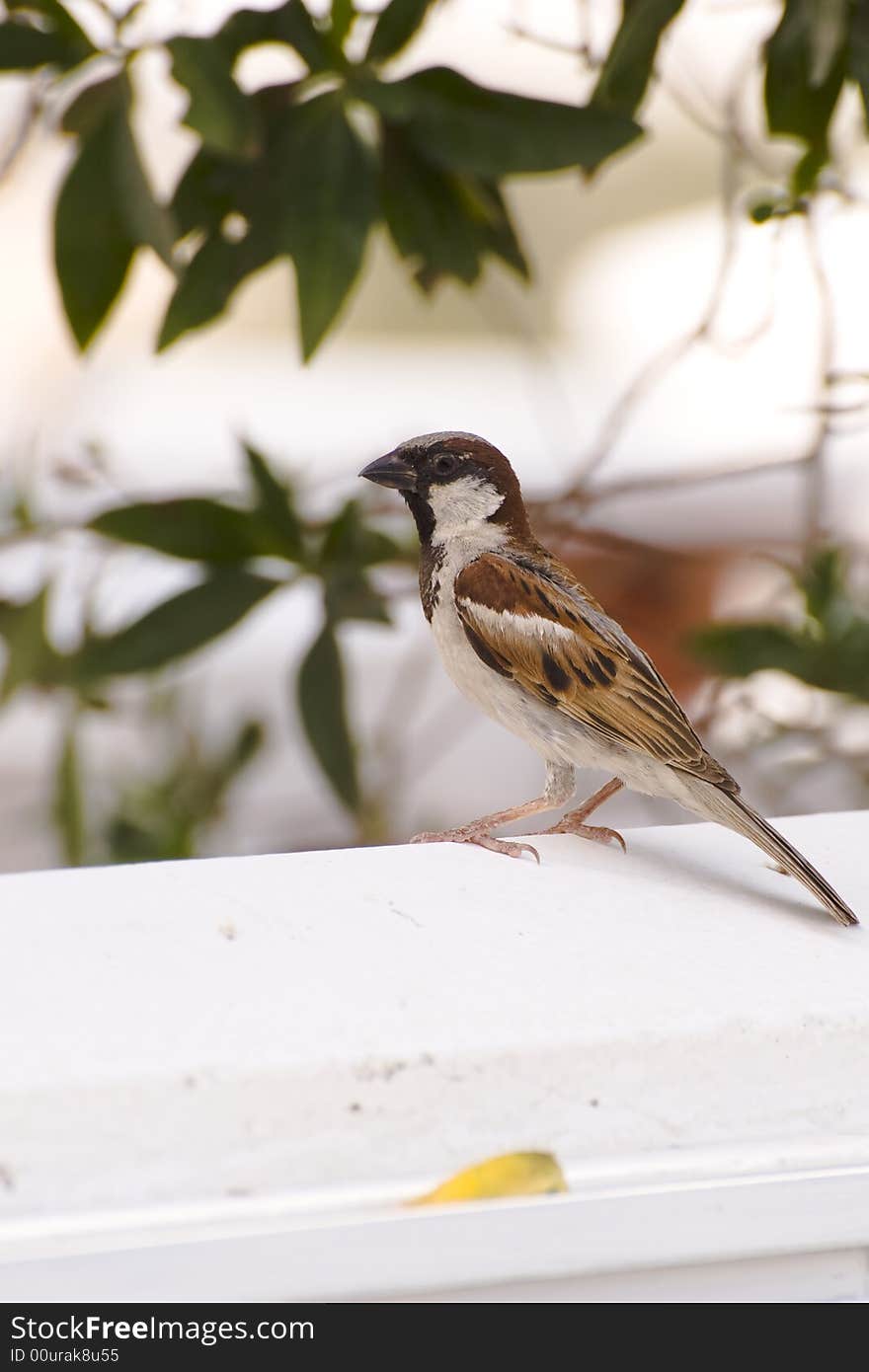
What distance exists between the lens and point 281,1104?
0.78 metres

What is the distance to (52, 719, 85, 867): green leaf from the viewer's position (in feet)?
6.40

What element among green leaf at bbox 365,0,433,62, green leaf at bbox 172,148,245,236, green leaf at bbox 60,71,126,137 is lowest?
green leaf at bbox 172,148,245,236

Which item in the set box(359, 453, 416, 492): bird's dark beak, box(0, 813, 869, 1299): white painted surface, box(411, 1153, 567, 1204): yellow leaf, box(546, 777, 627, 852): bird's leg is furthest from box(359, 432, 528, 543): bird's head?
box(411, 1153, 567, 1204): yellow leaf

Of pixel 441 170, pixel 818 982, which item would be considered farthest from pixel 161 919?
pixel 441 170

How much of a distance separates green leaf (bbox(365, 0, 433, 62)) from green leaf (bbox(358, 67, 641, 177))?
0.03 metres

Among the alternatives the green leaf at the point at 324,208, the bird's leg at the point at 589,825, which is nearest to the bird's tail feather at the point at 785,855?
the bird's leg at the point at 589,825

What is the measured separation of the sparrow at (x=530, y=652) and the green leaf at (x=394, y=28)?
16.6 inches

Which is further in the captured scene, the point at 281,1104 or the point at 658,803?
the point at 658,803

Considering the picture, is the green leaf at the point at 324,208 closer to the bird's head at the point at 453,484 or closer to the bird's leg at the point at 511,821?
the bird's head at the point at 453,484

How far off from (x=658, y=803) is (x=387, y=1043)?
1.52 m

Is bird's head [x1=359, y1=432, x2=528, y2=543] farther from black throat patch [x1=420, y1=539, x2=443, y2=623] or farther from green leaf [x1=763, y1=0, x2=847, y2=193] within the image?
green leaf [x1=763, y1=0, x2=847, y2=193]

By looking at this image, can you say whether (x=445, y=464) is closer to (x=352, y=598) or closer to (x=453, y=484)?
(x=453, y=484)

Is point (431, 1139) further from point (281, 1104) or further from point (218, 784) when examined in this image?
point (218, 784)

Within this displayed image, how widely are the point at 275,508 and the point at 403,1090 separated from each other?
105cm
